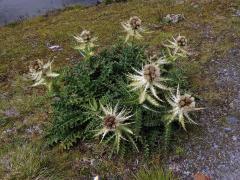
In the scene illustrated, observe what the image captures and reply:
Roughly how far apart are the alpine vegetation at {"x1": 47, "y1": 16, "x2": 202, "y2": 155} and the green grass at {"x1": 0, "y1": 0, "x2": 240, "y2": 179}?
1.08 ft

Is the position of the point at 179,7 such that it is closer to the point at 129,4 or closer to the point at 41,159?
the point at 129,4

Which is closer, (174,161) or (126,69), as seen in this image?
(174,161)

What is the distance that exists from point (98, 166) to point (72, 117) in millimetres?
1039

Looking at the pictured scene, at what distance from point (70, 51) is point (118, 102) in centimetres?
584

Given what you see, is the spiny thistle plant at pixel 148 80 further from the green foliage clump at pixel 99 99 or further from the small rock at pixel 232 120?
the small rock at pixel 232 120

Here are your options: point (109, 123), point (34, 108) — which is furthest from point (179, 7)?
point (109, 123)

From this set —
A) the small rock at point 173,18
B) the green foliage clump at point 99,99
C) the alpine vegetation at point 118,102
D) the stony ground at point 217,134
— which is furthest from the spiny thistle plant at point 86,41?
the small rock at point 173,18

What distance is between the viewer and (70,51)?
13.2 m

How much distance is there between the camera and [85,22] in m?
15.9

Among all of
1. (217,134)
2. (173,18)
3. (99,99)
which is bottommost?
(217,134)

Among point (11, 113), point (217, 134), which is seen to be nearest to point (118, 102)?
point (217, 134)

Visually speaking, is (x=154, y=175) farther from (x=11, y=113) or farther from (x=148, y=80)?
(x=11, y=113)

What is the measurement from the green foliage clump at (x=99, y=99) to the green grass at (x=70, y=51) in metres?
0.34

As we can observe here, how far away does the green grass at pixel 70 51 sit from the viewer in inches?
317
